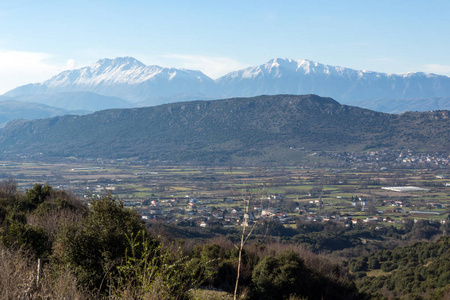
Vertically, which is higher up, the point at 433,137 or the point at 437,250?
the point at 433,137

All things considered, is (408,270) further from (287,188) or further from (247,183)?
(287,188)

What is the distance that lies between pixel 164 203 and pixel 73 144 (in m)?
74.7

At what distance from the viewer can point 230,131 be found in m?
120

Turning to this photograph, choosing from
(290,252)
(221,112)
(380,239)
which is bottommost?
(380,239)

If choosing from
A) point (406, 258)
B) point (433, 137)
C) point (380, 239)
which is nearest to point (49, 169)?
point (380, 239)

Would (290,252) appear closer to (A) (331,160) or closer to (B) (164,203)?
Answer: (B) (164,203)

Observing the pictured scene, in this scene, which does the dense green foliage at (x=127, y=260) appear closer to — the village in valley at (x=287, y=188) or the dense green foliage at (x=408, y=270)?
the dense green foliage at (x=408, y=270)

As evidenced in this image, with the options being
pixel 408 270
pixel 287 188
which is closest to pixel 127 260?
pixel 408 270

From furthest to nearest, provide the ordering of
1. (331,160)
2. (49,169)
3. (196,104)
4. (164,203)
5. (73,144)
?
(196,104)
(73,144)
(331,160)
(49,169)
(164,203)

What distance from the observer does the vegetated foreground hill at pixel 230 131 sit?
108 meters

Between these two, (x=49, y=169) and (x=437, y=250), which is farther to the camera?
(x=49, y=169)

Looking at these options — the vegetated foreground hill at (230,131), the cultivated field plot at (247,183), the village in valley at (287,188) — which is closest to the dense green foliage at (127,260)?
the village in valley at (287,188)

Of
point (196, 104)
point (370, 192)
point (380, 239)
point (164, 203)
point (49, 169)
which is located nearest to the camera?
point (380, 239)

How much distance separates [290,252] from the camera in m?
21.7
